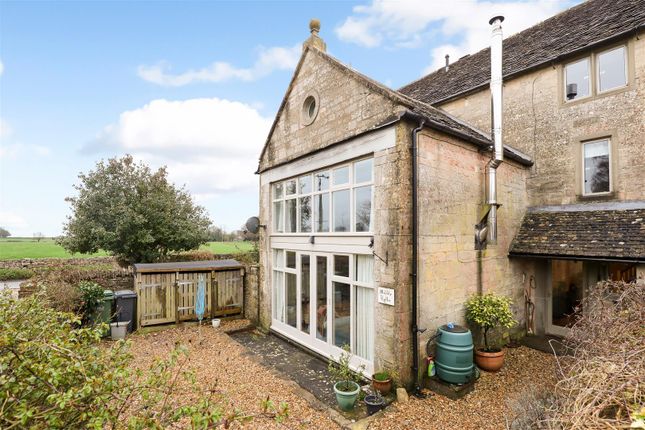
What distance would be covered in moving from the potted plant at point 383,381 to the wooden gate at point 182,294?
290 inches

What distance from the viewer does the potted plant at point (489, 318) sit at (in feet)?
22.8

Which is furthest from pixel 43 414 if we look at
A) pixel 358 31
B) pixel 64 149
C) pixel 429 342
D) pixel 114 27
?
pixel 64 149

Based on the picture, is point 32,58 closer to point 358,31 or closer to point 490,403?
point 358,31

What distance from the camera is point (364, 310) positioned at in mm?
6891

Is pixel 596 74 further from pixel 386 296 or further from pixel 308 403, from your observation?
pixel 308 403

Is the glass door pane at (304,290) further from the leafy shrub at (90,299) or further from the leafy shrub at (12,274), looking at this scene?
the leafy shrub at (12,274)

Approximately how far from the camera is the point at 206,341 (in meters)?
9.31

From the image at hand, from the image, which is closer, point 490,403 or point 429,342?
point 490,403

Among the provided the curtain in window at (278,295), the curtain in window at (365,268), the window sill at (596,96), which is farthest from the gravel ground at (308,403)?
the window sill at (596,96)

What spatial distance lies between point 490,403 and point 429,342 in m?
1.42

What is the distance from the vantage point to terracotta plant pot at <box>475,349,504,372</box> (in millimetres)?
6926

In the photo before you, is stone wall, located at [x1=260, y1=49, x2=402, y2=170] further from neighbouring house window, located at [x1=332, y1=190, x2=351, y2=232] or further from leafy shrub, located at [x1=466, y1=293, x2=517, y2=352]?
leafy shrub, located at [x1=466, y1=293, x2=517, y2=352]

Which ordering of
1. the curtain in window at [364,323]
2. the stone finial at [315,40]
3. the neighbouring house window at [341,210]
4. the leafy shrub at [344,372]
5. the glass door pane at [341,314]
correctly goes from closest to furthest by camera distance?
1. the leafy shrub at [344,372]
2. the curtain in window at [364,323]
3. the glass door pane at [341,314]
4. the neighbouring house window at [341,210]
5. the stone finial at [315,40]

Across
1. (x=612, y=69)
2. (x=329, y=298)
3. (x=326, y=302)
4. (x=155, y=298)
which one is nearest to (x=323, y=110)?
(x=329, y=298)
